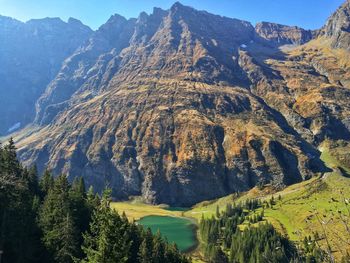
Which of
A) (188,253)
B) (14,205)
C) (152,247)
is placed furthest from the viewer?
(188,253)

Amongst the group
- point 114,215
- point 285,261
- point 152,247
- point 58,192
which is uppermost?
point 58,192

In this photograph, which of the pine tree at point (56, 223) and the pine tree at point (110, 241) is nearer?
the pine tree at point (110, 241)

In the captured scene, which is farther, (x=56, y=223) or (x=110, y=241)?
(x=56, y=223)

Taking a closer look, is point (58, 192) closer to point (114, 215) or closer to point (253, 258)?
point (114, 215)

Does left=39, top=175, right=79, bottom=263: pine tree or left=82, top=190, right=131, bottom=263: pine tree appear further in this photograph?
left=39, top=175, right=79, bottom=263: pine tree

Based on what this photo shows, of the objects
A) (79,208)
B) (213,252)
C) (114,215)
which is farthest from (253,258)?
(114,215)

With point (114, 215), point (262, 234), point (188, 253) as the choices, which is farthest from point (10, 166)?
point (262, 234)

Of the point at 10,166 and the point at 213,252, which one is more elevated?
the point at 10,166

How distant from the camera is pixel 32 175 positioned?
4732 inches

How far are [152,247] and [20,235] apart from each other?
53.6m

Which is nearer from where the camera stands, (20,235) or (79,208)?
(20,235)

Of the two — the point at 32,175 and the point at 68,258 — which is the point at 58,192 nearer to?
the point at 68,258

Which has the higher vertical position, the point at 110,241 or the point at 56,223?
the point at 56,223

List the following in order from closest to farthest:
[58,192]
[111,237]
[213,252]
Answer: [111,237] → [58,192] → [213,252]
